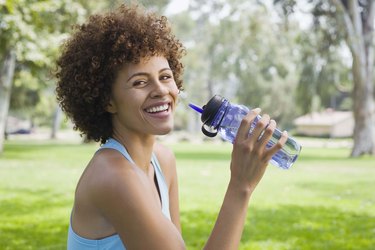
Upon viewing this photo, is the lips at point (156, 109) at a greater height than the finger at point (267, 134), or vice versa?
the lips at point (156, 109)

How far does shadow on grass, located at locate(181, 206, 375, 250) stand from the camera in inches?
230

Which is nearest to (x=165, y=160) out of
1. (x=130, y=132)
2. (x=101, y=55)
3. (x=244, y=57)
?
(x=130, y=132)

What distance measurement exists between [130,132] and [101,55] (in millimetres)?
321

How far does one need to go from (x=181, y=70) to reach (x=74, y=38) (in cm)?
52

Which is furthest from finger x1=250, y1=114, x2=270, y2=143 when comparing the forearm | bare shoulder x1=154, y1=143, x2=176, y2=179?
bare shoulder x1=154, y1=143, x2=176, y2=179

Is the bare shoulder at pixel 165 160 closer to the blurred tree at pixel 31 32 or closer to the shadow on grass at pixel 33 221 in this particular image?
the shadow on grass at pixel 33 221

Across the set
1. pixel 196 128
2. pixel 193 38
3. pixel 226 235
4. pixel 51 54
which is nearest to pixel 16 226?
pixel 226 235

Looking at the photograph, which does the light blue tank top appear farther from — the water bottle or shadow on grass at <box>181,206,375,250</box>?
shadow on grass at <box>181,206,375,250</box>

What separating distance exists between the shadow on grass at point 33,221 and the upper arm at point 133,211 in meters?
4.02

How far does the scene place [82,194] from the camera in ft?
6.29

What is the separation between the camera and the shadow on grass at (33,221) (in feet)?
19.0

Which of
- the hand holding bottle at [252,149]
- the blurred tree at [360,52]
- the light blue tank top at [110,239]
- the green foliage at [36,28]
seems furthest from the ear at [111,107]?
the blurred tree at [360,52]

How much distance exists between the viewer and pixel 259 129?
171 cm

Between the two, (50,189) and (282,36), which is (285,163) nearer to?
(50,189)
